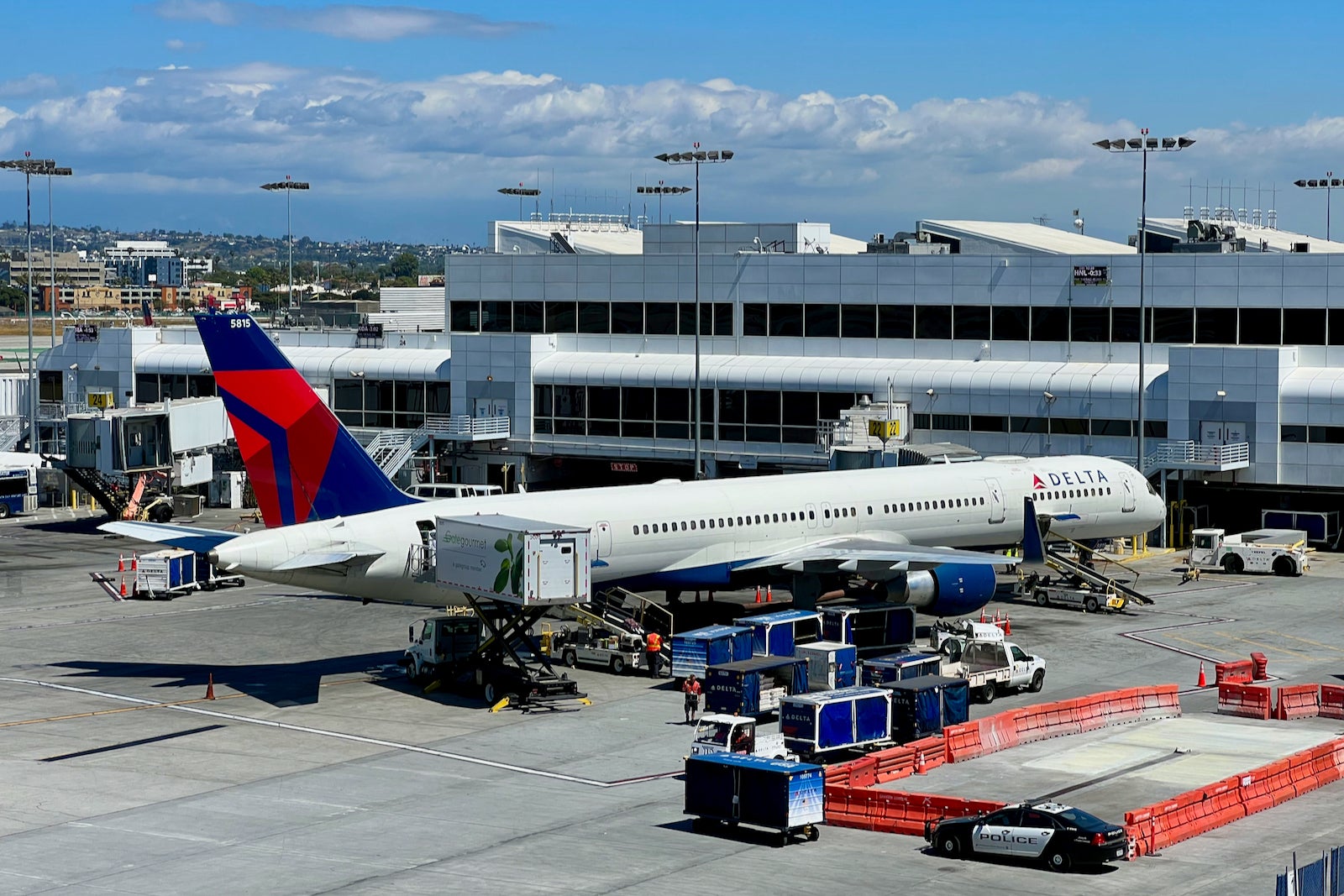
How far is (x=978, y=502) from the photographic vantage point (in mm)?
64750

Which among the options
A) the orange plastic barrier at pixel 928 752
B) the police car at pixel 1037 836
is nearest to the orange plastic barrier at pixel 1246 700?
the orange plastic barrier at pixel 928 752

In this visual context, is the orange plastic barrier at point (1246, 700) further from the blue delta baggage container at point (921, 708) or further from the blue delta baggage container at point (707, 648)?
the blue delta baggage container at point (707, 648)

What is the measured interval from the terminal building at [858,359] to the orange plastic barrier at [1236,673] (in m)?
29.6

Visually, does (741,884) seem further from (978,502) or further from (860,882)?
(978,502)

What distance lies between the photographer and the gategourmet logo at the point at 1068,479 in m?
67.2

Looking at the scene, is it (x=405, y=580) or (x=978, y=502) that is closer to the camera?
(x=405, y=580)

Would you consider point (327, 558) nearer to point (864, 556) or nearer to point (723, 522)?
point (723, 522)

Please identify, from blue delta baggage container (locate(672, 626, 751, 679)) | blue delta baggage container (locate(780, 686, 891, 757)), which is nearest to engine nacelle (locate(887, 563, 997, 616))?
blue delta baggage container (locate(672, 626, 751, 679))

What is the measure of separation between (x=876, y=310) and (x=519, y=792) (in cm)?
5516

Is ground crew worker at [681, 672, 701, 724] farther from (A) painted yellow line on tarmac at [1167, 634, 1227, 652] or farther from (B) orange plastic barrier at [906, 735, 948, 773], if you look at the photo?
(A) painted yellow line on tarmac at [1167, 634, 1227, 652]

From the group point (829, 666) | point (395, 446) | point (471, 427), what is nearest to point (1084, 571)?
point (829, 666)

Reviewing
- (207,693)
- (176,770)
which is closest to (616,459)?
(207,693)

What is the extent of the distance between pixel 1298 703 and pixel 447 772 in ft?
72.4

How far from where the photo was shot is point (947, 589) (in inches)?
2183
